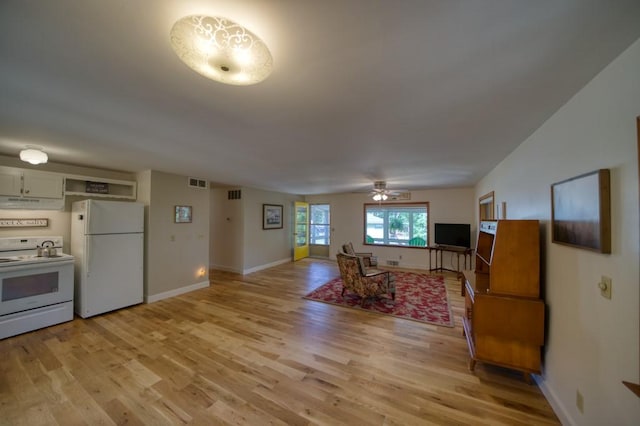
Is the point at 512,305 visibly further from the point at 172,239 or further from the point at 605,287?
the point at 172,239

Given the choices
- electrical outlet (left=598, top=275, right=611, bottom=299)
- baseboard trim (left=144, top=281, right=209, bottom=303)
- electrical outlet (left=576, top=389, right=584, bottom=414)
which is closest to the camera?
electrical outlet (left=598, top=275, right=611, bottom=299)

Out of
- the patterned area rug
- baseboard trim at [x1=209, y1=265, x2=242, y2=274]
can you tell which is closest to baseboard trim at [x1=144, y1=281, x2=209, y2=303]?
baseboard trim at [x1=209, y1=265, x2=242, y2=274]

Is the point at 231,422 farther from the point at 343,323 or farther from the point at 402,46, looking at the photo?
the point at 402,46

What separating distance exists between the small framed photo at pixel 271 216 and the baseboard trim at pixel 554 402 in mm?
6137

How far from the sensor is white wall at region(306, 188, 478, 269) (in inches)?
250

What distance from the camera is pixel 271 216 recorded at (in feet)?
23.4

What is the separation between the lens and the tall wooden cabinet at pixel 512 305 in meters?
2.04

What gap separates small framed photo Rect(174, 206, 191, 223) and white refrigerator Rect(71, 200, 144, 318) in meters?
0.63

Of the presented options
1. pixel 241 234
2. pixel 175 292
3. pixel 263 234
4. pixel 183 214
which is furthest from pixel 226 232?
pixel 175 292

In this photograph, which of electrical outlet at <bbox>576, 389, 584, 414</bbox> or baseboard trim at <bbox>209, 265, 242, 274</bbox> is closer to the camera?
electrical outlet at <bbox>576, 389, 584, 414</bbox>

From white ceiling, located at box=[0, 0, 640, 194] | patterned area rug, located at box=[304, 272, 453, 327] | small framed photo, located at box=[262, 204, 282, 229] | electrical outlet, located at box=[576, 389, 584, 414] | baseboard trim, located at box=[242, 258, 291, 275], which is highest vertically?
white ceiling, located at box=[0, 0, 640, 194]

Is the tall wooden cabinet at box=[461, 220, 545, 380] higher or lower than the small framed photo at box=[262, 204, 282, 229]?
lower

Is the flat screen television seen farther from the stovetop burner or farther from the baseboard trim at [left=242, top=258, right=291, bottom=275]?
the stovetop burner

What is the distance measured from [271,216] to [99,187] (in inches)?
156
